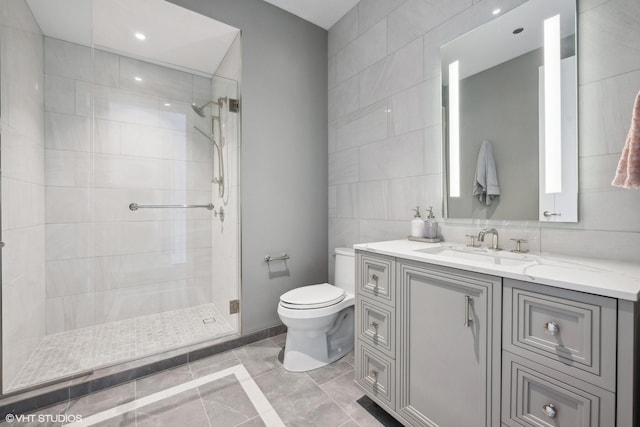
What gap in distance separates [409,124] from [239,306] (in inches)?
73.4

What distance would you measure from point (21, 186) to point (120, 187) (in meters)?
0.63

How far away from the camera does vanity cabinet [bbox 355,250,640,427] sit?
0.69m

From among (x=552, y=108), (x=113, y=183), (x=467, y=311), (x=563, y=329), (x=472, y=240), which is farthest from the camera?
(x=113, y=183)

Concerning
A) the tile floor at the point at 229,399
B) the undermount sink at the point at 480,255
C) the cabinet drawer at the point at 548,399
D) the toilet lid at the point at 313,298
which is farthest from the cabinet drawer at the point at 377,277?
the tile floor at the point at 229,399

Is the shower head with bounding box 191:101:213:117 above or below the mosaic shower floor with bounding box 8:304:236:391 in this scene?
above

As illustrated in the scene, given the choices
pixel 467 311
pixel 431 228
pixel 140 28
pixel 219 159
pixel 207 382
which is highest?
pixel 140 28

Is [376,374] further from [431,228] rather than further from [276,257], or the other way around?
[276,257]

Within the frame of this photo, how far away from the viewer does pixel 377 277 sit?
136 cm

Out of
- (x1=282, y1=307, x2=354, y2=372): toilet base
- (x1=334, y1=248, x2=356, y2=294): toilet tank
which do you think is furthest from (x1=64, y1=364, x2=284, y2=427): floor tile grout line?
(x1=334, y1=248, x2=356, y2=294): toilet tank

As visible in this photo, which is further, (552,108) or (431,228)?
(431,228)

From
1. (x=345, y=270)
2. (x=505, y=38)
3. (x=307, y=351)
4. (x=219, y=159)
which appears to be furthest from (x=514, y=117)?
(x=219, y=159)

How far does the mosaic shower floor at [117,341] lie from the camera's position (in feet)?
5.31

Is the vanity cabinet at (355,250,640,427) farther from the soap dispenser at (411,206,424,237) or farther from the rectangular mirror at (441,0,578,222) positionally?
the rectangular mirror at (441,0,578,222)

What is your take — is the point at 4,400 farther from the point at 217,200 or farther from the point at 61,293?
the point at 217,200
